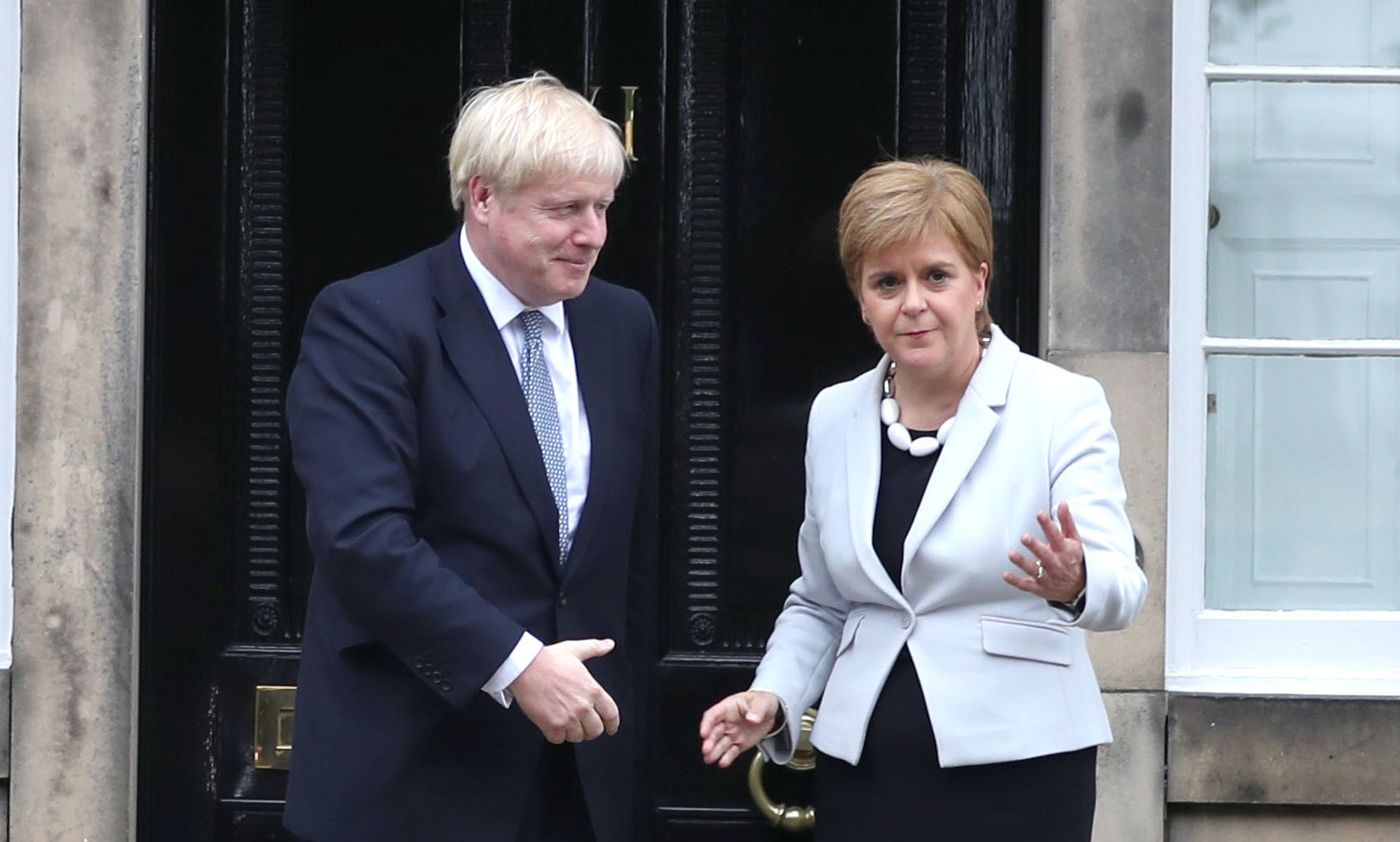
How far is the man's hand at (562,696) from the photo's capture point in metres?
2.64

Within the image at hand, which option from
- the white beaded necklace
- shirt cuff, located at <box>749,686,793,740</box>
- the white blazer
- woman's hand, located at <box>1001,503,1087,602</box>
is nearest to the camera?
woman's hand, located at <box>1001,503,1087,602</box>

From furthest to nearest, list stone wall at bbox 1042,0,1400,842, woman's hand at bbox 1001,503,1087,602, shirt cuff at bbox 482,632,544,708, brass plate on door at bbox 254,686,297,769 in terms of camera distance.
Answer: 1. brass plate on door at bbox 254,686,297,769
2. stone wall at bbox 1042,0,1400,842
3. shirt cuff at bbox 482,632,544,708
4. woman's hand at bbox 1001,503,1087,602

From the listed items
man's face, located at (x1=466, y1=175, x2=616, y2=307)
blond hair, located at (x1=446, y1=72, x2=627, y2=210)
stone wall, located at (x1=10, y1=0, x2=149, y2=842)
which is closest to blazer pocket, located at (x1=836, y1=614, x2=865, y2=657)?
man's face, located at (x1=466, y1=175, x2=616, y2=307)

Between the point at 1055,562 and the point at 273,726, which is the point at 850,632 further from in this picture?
the point at 273,726

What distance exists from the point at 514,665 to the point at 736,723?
465 millimetres

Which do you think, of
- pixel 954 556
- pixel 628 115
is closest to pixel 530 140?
pixel 954 556

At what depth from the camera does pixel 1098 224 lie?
12.7 ft

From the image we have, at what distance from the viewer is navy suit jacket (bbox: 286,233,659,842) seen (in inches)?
105

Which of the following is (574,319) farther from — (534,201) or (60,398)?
(60,398)

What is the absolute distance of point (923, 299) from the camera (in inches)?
111

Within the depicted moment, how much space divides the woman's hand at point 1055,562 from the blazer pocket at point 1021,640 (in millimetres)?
158

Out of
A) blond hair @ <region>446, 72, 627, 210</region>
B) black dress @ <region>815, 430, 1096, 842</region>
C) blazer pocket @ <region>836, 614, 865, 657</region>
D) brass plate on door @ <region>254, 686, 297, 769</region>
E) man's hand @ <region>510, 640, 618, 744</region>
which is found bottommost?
brass plate on door @ <region>254, 686, 297, 769</region>

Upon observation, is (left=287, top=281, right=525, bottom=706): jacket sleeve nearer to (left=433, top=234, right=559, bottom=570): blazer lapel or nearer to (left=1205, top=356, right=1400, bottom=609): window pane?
(left=433, top=234, right=559, bottom=570): blazer lapel

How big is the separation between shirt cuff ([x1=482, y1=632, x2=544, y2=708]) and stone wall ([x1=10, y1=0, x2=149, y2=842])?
153cm
